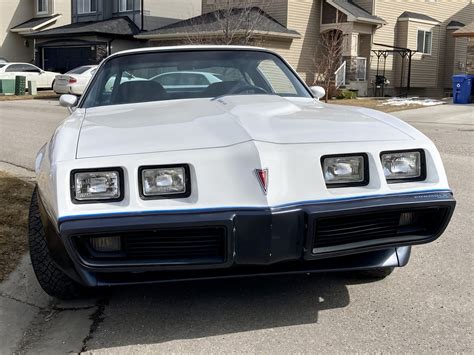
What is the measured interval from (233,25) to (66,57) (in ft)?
43.7

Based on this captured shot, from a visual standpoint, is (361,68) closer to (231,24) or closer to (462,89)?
(462,89)

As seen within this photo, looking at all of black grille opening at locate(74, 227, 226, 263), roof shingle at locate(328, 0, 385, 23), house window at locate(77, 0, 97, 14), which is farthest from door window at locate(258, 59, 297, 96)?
house window at locate(77, 0, 97, 14)

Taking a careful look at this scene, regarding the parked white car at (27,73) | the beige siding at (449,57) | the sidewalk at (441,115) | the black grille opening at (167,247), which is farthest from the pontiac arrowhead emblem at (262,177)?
the beige siding at (449,57)

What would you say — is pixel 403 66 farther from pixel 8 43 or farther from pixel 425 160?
pixel 425 160

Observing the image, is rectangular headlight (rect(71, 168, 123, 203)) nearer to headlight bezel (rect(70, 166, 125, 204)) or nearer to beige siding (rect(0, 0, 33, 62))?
headlight bezel (rect(70, 166, 125, 204))

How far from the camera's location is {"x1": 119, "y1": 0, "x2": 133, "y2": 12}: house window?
31.5m

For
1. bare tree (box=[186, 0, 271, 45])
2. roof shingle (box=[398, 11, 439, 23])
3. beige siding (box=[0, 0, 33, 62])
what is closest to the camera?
bare tree (box=[186, 0, 271, 45])

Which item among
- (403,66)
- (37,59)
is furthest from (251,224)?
(37,59)

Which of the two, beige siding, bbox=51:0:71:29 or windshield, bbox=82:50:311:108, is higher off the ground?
beige siding, bbox=51:0:71:29

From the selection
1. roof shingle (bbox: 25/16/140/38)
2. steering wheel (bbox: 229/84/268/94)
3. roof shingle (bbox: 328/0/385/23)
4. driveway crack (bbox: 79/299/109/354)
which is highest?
roof shingle (bbox: 328/0/385/23)

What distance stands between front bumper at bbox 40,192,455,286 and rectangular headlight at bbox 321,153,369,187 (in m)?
0.13

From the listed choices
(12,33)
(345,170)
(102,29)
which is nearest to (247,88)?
(345,170)

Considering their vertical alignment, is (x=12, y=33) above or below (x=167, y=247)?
above

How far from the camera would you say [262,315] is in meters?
3.31
